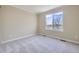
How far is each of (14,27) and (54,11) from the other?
0.95 m

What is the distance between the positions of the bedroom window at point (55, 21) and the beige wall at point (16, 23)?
35 cm

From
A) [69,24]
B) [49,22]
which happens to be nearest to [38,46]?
[49,22]

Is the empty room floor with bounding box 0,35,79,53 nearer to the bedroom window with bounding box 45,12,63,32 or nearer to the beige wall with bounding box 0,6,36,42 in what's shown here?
the beige wall with bounding box 0,6,36,42

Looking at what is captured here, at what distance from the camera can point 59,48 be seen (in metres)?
1.78

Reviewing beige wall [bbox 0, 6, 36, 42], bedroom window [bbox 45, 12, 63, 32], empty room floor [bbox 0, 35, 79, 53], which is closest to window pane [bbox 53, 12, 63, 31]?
bedroom window [bbox 45, 12, 63, 32]

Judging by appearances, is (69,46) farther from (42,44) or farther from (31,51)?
(31,51)

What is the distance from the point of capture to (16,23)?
1.83m

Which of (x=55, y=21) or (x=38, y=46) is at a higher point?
(x=55, y=21)

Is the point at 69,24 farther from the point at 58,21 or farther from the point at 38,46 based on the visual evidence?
the point at 38,46

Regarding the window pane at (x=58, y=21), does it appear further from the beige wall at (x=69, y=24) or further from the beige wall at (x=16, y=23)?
the beige wall at (x=16, y=23)

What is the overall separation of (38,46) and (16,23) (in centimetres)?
70

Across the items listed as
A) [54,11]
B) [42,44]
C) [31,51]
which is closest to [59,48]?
[42,44]

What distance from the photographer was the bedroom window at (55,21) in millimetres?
1831

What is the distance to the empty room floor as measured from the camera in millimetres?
1715
